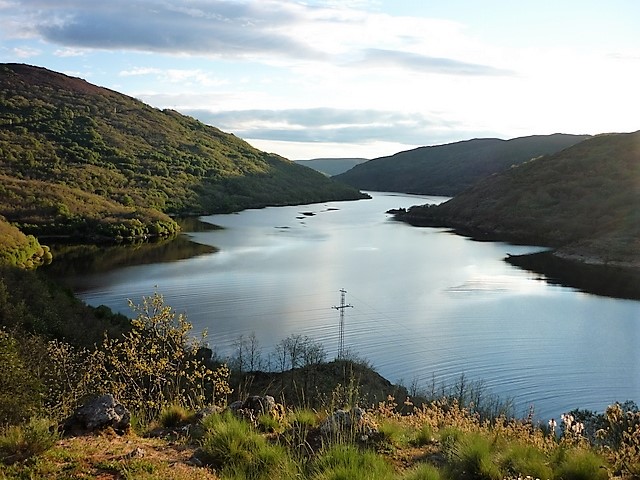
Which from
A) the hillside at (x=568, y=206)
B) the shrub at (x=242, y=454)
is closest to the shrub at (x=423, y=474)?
the shrub at (x=242, y=454)

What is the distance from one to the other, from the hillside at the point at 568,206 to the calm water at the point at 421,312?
13942mm

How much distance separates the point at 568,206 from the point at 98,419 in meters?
79.0

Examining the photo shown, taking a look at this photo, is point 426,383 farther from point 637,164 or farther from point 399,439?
point 637,164

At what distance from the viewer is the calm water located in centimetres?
2289

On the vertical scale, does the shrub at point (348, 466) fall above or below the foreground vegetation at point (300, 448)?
above

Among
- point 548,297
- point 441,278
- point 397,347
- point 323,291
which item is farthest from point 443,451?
point 441,278

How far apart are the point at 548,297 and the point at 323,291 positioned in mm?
14465

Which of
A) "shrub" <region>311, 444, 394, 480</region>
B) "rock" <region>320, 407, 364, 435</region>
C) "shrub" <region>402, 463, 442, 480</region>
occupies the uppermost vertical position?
"shrub" <region>311, 444, 394, 480</region>

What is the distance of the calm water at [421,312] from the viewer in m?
22.9

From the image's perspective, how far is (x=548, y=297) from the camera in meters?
36.7

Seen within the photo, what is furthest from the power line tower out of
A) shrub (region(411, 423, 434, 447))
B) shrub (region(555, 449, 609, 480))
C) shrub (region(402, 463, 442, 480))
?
shrub (region(402, 463, 442, 480))

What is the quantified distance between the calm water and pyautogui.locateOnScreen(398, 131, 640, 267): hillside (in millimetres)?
13942

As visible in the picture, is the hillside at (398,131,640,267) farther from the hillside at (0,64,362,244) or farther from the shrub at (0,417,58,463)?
the shrub at (0,417,58,463)

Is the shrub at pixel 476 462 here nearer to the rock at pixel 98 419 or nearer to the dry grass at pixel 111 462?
the dry grass at pixel 111 462
